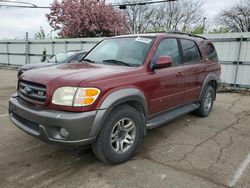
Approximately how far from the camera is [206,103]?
589 cm

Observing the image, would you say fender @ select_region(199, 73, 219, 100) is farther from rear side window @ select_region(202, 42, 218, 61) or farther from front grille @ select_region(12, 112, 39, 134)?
front grille @ select_region(12, 112, 39, 134)

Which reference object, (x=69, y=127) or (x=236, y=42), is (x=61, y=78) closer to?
(x=69, y=127)

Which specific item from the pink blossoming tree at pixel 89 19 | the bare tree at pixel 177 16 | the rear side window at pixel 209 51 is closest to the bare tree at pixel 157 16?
the bare tree at pixel 177 16

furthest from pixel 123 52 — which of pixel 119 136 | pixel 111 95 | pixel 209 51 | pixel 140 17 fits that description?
pixel 140 17

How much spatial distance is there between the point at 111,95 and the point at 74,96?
478mm

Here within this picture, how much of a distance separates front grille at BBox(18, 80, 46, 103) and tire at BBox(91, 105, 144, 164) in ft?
2.92

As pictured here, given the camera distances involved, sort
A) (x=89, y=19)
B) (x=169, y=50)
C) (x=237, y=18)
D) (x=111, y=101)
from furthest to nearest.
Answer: (x=237, y=18) → (x=89, y=19) → (x=169, y=50) → (x=111, y=101)

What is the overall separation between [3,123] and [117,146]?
306 centimetres

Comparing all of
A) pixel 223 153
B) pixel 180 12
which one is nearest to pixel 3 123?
pixel 223 153

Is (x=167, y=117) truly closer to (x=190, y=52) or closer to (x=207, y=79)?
(x=190, y=52)

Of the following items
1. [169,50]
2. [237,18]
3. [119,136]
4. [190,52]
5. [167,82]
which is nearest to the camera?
[119,136]

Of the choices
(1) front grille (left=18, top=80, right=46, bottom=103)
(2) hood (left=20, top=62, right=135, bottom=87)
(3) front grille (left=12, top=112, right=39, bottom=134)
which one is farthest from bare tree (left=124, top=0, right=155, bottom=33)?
(3) front grille (left=12, top=112, right=39, bottom=134)

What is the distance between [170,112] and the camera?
4.50m

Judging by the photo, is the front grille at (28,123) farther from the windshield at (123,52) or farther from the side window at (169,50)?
the side window at (169,50)
